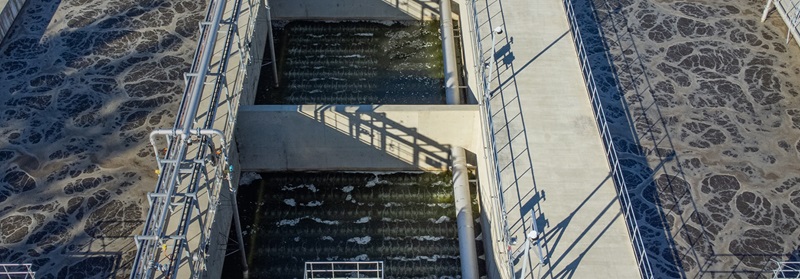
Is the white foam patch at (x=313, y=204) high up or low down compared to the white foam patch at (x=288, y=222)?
up

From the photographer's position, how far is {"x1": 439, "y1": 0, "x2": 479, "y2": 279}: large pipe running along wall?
2128cm

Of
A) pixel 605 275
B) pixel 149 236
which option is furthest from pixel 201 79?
→ pixel 605 275

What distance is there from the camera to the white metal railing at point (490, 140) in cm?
1873

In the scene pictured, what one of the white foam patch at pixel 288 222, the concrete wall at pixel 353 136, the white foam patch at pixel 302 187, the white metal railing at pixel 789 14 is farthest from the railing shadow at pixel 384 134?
the white metal railing at pixel 789 14

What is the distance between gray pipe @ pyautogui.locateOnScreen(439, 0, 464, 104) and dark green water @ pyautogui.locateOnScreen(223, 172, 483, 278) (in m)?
2.63

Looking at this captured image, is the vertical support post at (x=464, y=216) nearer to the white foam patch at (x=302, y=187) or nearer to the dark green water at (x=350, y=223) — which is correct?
the dark green water at (x=350, y=223)

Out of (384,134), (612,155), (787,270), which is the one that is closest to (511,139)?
(612,155)

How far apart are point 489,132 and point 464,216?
106 inches

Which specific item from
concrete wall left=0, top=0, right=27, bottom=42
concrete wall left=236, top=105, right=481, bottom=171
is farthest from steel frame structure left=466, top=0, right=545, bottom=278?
concrete wall left=0, top=0, right=27, bottom=42

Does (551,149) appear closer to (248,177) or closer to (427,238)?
(427,238)

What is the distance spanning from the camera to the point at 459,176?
2364cm

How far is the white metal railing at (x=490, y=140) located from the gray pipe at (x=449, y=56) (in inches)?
62.0

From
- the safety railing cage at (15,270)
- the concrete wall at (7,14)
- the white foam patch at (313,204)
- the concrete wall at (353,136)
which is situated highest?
the concrete wall at (7,14)

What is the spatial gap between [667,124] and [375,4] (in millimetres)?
12649
